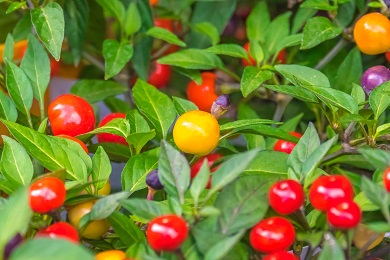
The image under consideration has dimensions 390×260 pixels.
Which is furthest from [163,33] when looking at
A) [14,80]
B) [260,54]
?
[14,80]

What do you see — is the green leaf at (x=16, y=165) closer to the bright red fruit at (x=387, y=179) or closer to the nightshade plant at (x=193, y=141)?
the nightshade plant at (x=193, y=141)

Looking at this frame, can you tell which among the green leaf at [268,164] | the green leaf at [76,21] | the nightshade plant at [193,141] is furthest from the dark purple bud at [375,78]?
the green leaf at [76,21]

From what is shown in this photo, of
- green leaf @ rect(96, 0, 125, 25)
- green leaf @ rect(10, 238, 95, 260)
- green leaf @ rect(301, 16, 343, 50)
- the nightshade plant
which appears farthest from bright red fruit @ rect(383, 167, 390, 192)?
green leaf @ rect(96, 0, 125, 25)

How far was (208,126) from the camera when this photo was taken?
0.66 metres

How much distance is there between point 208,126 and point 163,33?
0.32 meters

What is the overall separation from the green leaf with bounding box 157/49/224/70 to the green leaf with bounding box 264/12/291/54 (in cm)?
8

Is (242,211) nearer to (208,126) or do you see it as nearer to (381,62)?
(208,126)

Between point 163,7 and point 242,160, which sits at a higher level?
point 242,160

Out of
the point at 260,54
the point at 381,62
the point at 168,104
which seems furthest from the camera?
the point at 381,62

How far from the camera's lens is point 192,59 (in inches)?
36.7

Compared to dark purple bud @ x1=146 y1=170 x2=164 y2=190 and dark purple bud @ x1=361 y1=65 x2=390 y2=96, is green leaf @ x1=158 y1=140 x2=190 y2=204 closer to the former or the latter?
dark purple bud @ x1=146 y1=170 x2=164 y2=190

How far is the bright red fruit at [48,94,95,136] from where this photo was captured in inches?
29.9

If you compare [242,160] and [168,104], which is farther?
→ [168,104]

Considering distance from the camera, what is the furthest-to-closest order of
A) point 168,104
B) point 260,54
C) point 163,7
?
point 163,7 → point 260,54 → point 168,104
